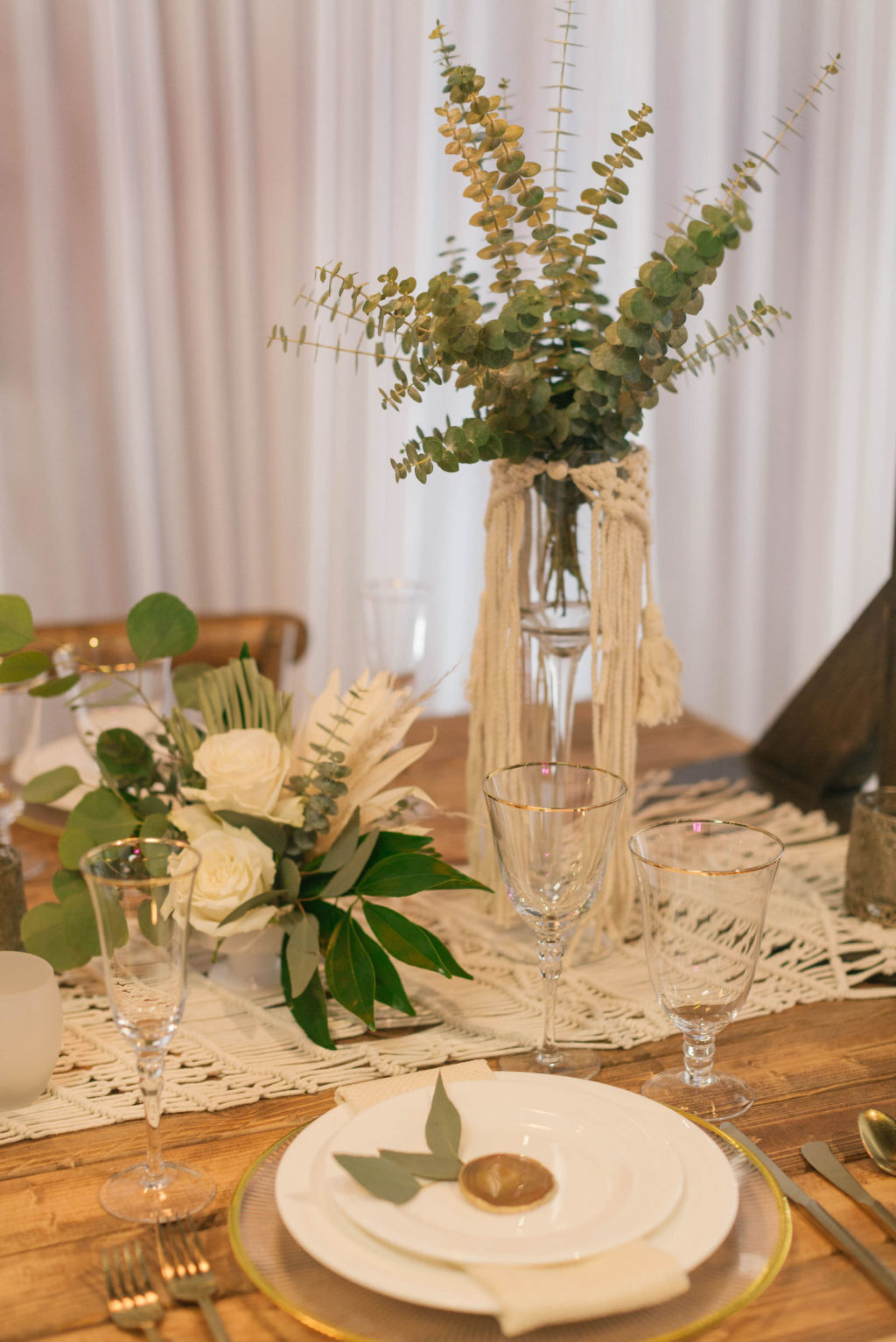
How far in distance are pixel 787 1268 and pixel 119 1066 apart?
0.44 metres

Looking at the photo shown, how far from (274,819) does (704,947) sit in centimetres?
32

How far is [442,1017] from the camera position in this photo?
851mm

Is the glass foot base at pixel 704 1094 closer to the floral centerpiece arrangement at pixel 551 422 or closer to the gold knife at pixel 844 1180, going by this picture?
the gold knife at pixel 844 1180

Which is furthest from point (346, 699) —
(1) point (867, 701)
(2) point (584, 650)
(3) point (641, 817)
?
(1) point (867, 701)

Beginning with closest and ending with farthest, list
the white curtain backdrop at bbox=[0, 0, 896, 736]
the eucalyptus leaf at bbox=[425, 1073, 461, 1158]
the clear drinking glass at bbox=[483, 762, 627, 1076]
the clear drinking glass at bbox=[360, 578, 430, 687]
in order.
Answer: the eucalyptus leaf at bbox=[425, 1073, 461, 1158]
the clear drinking glass at bbox=[483, 762, 627, 1076]
the clear drinking glass at bbox=[360, 578, 430, 687]
the white curtain backdrop at bbox=[0, 0, 896, 736]

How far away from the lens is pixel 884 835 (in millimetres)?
973

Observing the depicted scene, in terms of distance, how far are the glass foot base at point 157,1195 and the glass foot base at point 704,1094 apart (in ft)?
0.90

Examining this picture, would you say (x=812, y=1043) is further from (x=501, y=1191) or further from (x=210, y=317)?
(x=210, y=317)

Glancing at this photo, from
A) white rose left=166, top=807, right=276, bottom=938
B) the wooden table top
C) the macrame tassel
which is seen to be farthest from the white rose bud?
the macrame tassel

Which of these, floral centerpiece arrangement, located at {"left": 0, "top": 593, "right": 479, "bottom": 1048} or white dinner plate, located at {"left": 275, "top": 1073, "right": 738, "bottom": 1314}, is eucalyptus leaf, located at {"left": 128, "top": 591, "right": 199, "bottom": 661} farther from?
white dinner plate, located at {"left": 275, "top": 1073, "right": 738, "bottom": 1314}

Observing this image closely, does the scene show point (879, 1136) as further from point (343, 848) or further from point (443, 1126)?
point (343, 848)

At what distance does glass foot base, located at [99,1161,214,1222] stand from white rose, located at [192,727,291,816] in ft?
0.82

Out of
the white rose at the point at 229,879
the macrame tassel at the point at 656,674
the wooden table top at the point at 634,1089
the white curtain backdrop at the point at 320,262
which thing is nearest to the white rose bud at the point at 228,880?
the white rose at the point at 229,879

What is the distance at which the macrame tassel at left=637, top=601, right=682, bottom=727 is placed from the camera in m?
0.96
